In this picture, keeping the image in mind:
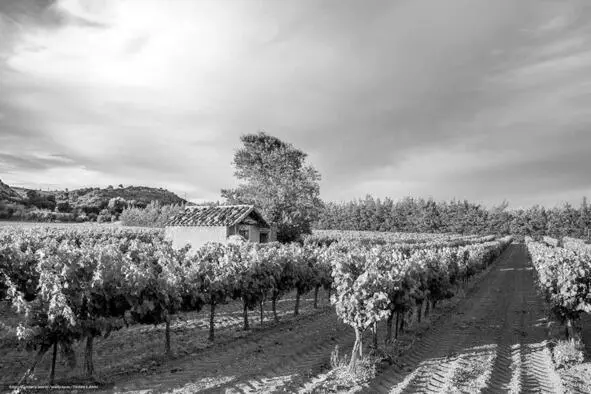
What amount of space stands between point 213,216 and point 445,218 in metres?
82.9

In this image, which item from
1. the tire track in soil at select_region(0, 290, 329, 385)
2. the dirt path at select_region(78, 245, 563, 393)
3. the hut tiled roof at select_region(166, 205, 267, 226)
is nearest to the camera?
the dirt path at select_region(78, 245, 563, 393)

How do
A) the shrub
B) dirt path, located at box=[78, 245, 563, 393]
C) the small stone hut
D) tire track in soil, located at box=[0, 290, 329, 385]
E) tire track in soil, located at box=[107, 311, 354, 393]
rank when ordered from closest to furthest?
tire track in soil, located at box=[107, 311, 354, 393] → dirt path, located at box=[78, 245, 563, 393] → tire track in soil, located at box=[0, 290, 329, 385] → the small stone hut → the shrub

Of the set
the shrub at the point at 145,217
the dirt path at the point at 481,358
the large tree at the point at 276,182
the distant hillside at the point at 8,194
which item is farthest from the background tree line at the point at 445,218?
the dirt path at the point at 481,358

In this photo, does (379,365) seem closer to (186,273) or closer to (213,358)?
(213,358)

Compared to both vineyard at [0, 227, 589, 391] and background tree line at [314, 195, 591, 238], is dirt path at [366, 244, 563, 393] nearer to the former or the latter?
vineyard at [0, 227, 589, 391]

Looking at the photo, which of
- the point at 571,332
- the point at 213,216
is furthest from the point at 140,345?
the point at 213,216

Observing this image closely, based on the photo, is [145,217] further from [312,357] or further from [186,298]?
[312,357]

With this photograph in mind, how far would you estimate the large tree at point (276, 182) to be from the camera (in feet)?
128

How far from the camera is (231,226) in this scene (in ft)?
92.5

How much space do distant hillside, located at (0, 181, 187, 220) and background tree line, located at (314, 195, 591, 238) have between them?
150ft

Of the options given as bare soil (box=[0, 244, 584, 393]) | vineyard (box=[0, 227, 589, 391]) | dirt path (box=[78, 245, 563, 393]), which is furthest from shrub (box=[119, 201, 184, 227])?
dirt path (box=[78, 245, 563, 393])

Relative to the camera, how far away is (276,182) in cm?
4684

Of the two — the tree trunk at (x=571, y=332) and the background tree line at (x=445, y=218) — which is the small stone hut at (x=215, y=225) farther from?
the background tree line at (x=445, y=218)

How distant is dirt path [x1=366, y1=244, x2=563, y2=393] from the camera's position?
873cm
